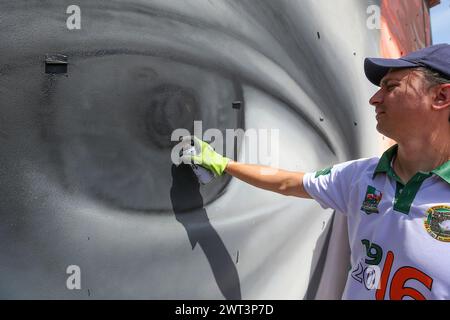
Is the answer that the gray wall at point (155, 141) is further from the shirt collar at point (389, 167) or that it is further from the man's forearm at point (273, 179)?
the shirt collar at point (389, 167)

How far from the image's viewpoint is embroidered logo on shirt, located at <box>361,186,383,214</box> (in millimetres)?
1014

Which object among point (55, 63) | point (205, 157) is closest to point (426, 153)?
point (205, 157)

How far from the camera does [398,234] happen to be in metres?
0.94

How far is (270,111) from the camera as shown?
4.86 ft

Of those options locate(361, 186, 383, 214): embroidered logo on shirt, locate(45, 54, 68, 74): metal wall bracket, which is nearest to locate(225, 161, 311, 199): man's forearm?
locate(361, 186, 383, 214): embroidered logo on shirt

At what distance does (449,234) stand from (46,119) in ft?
3.34

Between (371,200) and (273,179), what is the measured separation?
32 cm

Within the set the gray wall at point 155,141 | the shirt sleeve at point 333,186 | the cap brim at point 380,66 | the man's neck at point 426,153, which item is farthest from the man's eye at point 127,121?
the man's neck at point 426,153

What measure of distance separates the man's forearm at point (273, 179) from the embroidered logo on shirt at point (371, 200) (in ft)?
0.74

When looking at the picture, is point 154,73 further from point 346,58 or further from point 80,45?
point 346,58

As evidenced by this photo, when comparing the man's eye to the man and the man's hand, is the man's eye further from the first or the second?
the man

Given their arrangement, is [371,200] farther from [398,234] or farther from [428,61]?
[428,61]

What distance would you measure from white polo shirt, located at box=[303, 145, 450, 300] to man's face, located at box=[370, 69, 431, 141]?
11 cm

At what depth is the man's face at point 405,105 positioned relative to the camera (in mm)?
957
